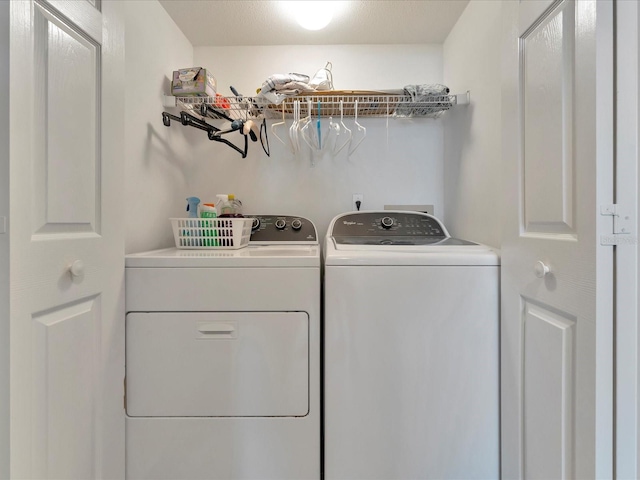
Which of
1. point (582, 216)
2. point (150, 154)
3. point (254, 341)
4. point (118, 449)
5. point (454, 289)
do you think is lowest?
point (118, 449)

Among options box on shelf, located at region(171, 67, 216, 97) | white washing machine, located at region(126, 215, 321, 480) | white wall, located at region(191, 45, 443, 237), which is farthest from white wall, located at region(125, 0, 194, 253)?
white washing machine, located at region(126, 215, 321, 480)

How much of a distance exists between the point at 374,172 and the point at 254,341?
1267 mm

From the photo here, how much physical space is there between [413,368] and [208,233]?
3.24 feet

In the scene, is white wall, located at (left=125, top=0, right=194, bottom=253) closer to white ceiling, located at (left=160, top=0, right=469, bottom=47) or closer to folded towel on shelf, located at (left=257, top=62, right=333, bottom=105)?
white ceiling, located at (left=160, top=0, right=469, bottom=47)

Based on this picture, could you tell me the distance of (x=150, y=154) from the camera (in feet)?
4.95

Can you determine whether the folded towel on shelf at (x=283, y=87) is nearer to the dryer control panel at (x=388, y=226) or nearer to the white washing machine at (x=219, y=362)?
the dryer control panel at (x=388, y=226)

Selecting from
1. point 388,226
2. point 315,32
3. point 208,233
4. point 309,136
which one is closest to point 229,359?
point 208,233

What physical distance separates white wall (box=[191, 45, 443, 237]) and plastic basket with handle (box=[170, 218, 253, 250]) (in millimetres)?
558

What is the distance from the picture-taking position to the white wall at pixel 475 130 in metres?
1.36

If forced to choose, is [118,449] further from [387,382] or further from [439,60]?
[439,60]

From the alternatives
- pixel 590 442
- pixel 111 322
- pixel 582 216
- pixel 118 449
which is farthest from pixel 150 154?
pixel 590 442

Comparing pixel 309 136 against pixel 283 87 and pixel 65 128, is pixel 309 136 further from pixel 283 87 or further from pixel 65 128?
pixel 65 128

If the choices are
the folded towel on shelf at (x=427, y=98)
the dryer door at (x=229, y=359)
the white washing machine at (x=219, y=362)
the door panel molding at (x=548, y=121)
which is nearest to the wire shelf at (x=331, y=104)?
the folded towel on shelf at (x=427, y=98)
